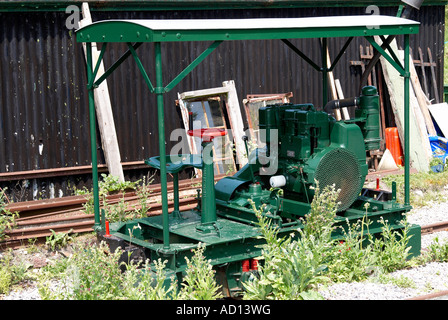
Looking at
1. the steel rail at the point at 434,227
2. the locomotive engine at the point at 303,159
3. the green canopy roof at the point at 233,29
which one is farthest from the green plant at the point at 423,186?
the green canopy roof at the point at 233,29

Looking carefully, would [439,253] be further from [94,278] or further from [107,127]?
[107,127]

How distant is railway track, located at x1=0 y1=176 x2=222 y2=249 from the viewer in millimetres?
9844

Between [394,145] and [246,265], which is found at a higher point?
[394,145]

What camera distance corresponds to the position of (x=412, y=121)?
14734 mm

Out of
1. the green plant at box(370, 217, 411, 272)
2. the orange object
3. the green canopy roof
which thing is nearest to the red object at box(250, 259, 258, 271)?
the green plant at box(370, 217, 411, 272)

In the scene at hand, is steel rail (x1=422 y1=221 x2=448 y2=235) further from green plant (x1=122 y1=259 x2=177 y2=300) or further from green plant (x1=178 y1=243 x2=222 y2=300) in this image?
green plant (x1=122 y1=259 x2=177 y2=300)

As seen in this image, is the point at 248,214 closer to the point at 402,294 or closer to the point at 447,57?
the point at 402,294

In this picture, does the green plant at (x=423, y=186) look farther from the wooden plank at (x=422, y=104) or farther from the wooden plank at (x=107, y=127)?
the wooden plank at (x=107, y=127)

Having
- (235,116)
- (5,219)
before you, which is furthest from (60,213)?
(235,116)

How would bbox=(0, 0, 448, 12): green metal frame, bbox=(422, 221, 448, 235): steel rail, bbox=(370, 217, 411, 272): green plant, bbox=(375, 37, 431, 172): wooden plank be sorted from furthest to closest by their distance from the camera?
1. bbox=(375, 37, 431, 172): wooden plank
2. bbox=(0, 0, 448, 12): green metal frame
3. bbox=(422, 221, 448, 235): steel rail
4. bbox=(370, 217, 411, 272): green plant

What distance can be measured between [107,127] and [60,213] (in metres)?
1.92

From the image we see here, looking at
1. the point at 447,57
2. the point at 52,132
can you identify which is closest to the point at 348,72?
the point at 52,132

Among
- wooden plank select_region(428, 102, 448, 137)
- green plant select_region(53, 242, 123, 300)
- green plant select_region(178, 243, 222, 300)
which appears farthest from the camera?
wooden plank select_region(428, 102, 448, 137)

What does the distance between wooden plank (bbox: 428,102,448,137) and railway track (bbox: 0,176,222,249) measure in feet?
22.5
